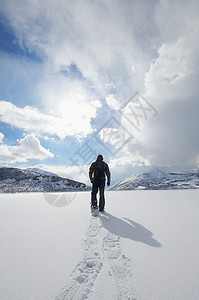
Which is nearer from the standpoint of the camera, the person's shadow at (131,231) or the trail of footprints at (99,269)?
the trail of footprints at (99,269)


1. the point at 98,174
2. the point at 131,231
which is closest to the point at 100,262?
the point at 131,231

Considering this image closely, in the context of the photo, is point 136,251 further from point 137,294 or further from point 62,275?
point 62,275

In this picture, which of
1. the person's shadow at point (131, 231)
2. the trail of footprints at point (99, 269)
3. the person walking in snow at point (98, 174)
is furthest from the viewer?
the person walking in snow at point (98, 174)

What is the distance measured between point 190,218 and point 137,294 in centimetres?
434

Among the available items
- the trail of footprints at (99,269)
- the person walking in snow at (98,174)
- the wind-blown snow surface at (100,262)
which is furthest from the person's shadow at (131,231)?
the person walking in snow at (98,174)

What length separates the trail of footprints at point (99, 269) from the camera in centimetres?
181

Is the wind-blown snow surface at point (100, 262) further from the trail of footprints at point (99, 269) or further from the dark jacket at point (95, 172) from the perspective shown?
the dark jacket at point (95, 172)

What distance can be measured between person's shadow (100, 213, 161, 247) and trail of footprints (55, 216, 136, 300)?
400 millimetres

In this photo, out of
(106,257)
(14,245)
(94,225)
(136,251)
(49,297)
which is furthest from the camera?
(94,225)

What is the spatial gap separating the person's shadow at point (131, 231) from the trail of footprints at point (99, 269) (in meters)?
0.40

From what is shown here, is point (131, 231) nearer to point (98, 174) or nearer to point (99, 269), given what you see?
point (99, 269)

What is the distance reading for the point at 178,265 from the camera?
235cm

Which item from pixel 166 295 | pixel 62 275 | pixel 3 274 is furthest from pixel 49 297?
pixel 166 295

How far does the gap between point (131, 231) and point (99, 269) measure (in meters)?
1.94
